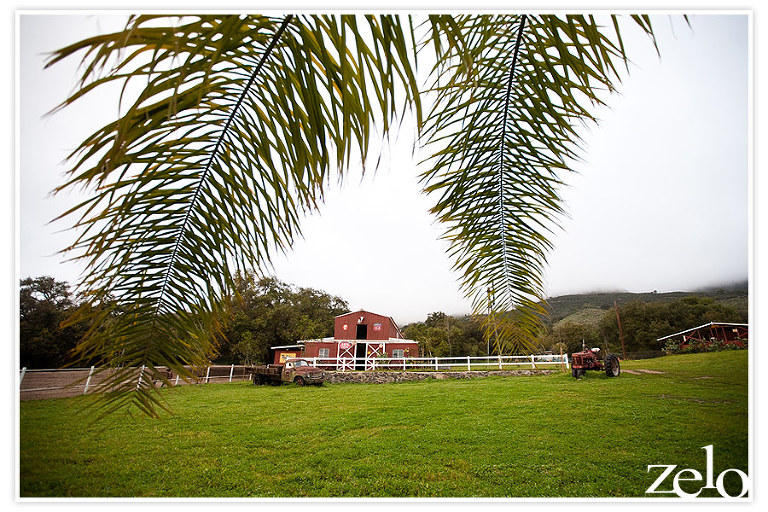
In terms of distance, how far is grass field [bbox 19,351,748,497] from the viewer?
258 cm

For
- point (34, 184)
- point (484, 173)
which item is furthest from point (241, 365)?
point (484, 173)

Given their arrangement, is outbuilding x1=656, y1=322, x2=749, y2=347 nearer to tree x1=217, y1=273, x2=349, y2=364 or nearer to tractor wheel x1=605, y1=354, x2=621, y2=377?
tractor wheel x1=605, y1=354, x2=621, y2=377

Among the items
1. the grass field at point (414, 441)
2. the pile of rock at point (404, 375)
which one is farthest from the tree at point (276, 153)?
the pile of rock at point (404, 375)

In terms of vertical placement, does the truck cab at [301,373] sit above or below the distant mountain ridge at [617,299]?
below

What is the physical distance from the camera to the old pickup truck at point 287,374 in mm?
6086

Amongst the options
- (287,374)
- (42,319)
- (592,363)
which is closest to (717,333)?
(592,363)

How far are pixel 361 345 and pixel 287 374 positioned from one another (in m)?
1.53

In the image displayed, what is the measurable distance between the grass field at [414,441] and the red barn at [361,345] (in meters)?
1.63

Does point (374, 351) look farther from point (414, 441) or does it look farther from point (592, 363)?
point (414, 441)

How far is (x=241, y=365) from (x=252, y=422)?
2.46m

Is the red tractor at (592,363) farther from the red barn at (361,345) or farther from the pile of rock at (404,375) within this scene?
the red barn at (361,345)

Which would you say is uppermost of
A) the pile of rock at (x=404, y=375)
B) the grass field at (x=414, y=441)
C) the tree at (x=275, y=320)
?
the tree at (x=275, y=320)
